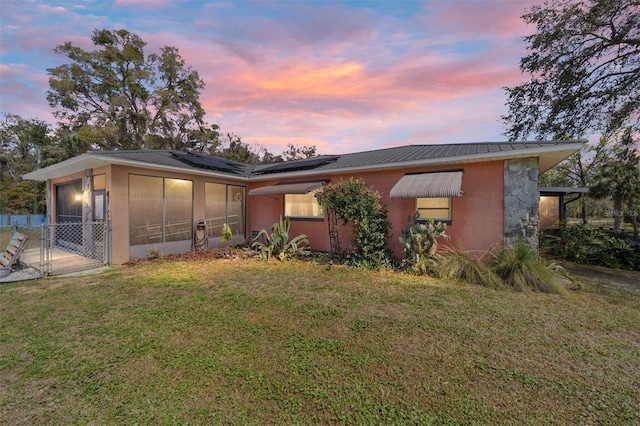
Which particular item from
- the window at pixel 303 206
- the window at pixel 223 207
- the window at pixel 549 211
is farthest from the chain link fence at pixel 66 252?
the window at pixel 549 211

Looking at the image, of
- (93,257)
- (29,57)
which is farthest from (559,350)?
(29,57)

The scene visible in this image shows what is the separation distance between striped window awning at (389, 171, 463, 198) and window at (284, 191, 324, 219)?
11.9 ft

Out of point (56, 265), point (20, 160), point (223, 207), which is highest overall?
point (20, 160)

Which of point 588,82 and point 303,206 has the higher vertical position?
point 588,82

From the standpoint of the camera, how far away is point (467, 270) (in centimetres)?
682

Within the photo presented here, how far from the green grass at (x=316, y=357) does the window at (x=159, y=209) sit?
3668 mm

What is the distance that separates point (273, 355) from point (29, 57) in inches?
685

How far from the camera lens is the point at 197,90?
94.5 feet

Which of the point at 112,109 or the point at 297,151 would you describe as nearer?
the point at 112,109

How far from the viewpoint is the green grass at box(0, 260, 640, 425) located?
2498 mm

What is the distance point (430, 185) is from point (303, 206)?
18.0 feet

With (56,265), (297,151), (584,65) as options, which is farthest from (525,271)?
(297,151)

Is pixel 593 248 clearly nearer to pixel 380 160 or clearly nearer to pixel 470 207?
pixel 470 207

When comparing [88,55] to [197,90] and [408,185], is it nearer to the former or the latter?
[197,90]
